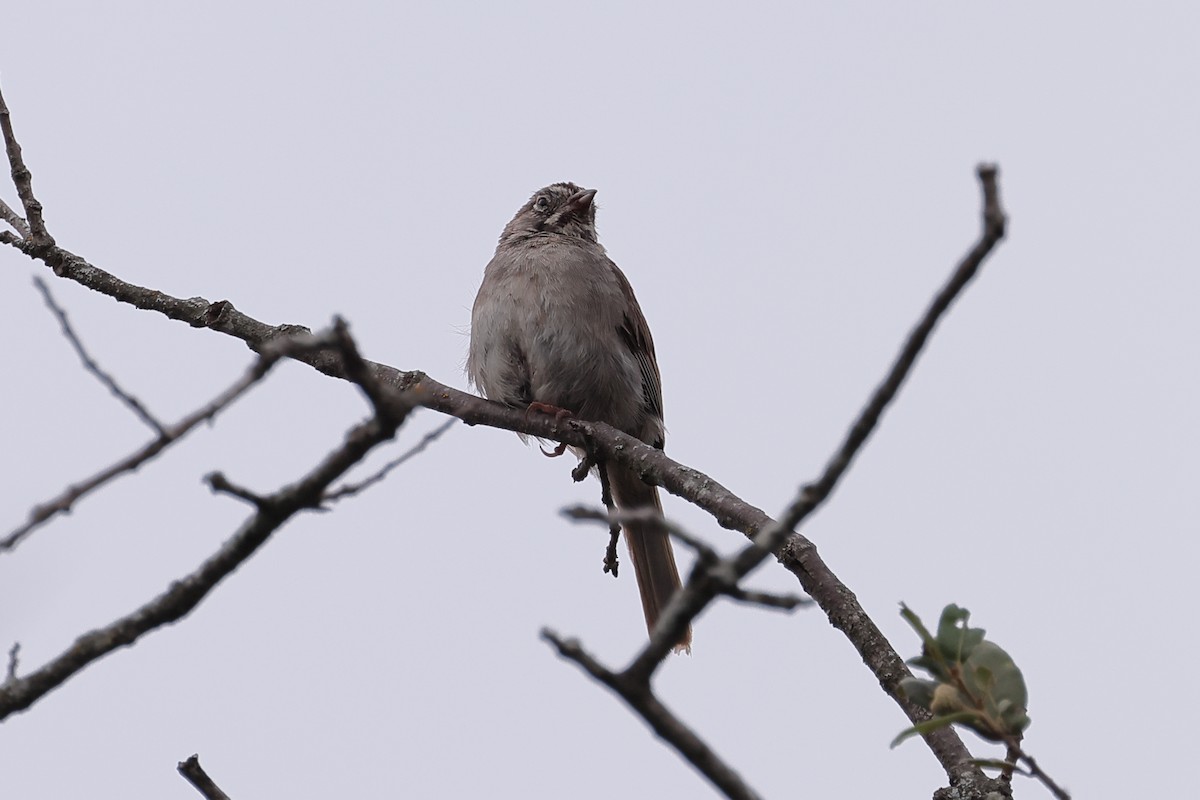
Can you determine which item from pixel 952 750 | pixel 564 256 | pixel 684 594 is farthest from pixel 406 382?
pixel 684 594

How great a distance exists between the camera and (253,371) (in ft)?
5.77

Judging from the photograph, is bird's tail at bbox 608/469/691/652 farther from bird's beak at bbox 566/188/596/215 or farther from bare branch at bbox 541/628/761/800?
bare branch at bbox 541/628/761/800

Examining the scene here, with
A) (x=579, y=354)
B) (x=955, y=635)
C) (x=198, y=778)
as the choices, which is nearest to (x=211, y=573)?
(x=198, y=778)

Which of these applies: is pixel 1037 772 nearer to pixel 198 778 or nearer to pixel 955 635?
pixel 955 635

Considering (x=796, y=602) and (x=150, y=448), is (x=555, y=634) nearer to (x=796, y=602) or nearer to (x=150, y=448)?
(x=796, y=602)

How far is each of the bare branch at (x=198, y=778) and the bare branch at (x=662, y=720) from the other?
3.52ft

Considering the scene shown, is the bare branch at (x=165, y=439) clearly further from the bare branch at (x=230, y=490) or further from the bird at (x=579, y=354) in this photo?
the bird at (x=579, y=354)

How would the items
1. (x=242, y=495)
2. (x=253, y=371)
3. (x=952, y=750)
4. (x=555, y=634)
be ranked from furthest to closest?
(x=952, y=750) → (x=242, y=495) → (x=253, y=371) → (x=555, y=634)

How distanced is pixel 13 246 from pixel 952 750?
361cm

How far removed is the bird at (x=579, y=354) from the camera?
20.6 ft

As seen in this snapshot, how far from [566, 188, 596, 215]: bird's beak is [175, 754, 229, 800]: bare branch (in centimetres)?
532

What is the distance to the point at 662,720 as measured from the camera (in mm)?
1573

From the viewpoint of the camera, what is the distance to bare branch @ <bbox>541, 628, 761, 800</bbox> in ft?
5.00

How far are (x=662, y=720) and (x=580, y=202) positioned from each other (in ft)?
19.5
